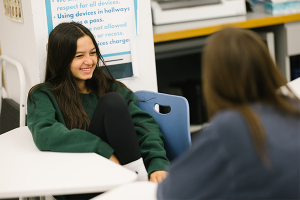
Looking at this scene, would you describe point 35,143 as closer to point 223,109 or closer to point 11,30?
point 223,109

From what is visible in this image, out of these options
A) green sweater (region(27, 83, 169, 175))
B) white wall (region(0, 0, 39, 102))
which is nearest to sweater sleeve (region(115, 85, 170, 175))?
green sweater (region(27, 83, 169, 175))

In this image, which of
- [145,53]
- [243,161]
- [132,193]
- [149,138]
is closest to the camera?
[243,161]

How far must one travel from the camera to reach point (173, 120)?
4.80 ft

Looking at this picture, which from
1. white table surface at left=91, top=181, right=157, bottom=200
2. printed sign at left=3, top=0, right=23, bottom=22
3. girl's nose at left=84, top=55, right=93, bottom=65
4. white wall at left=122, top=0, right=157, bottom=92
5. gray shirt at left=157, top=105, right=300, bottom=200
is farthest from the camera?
white wall at left=122, top=0, right=157, bottom=92

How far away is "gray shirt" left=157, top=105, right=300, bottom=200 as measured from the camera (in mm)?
639

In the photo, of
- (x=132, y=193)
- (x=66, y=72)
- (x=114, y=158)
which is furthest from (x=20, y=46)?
(x=132, y=193)

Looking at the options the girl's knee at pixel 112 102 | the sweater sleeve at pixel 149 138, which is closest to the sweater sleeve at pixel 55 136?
the girl's knee at pixel 112 102

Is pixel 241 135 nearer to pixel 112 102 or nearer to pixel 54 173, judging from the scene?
pixel 54 173

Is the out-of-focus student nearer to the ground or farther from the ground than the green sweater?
farther from the ground

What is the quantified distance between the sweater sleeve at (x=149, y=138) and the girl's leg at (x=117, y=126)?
0.37 ft

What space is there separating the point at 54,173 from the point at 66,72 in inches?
25.2

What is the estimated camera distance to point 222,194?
0.66 m

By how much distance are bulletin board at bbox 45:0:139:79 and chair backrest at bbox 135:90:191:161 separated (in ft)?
0.83

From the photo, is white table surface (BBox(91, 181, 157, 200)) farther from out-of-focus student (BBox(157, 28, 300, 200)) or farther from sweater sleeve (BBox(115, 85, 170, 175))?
sweater sleeve (BBox(115, 85, 170, 175))
